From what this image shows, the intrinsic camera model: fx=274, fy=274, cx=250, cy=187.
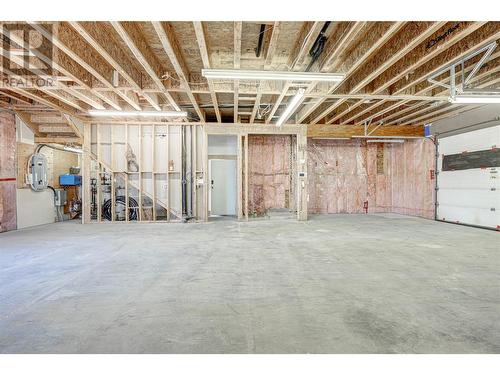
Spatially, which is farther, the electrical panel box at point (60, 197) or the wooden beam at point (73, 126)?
the electrical panel box at point (60, 197)

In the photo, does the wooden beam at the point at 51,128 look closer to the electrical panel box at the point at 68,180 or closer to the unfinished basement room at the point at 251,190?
the unfinished basement room at the point at 251,190

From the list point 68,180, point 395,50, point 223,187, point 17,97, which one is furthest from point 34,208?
point 395,50

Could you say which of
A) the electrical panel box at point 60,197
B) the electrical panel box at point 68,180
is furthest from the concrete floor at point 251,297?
the electrical panel box at point 68,180

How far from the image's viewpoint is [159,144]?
8086mm

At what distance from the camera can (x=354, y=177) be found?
9.78 meters

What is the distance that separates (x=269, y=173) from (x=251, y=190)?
852mm

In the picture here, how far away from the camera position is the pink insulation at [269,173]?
9.38 metres

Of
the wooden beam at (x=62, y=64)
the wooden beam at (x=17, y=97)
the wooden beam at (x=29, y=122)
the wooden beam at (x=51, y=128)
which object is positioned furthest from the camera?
the wooden beam at (x=51, y=128)

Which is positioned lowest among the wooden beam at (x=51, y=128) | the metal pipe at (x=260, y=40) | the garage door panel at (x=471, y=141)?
the garage door panel at (x=471, y=141)

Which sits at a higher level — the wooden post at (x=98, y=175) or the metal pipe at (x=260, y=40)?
the metal pipe at (x=260, y=40)

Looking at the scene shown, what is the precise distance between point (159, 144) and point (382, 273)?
684cm

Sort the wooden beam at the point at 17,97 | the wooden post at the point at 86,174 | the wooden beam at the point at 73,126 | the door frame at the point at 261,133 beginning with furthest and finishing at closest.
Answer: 1. the door frame at the point at 261,133
2. the wooden post at the point at 86,174
3. the wooden beam at the point at 73,126
4. the wooden beam at the point at 17,97

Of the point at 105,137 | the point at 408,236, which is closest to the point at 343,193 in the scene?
the point at 408,236

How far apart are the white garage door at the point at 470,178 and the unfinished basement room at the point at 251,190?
0.05m
